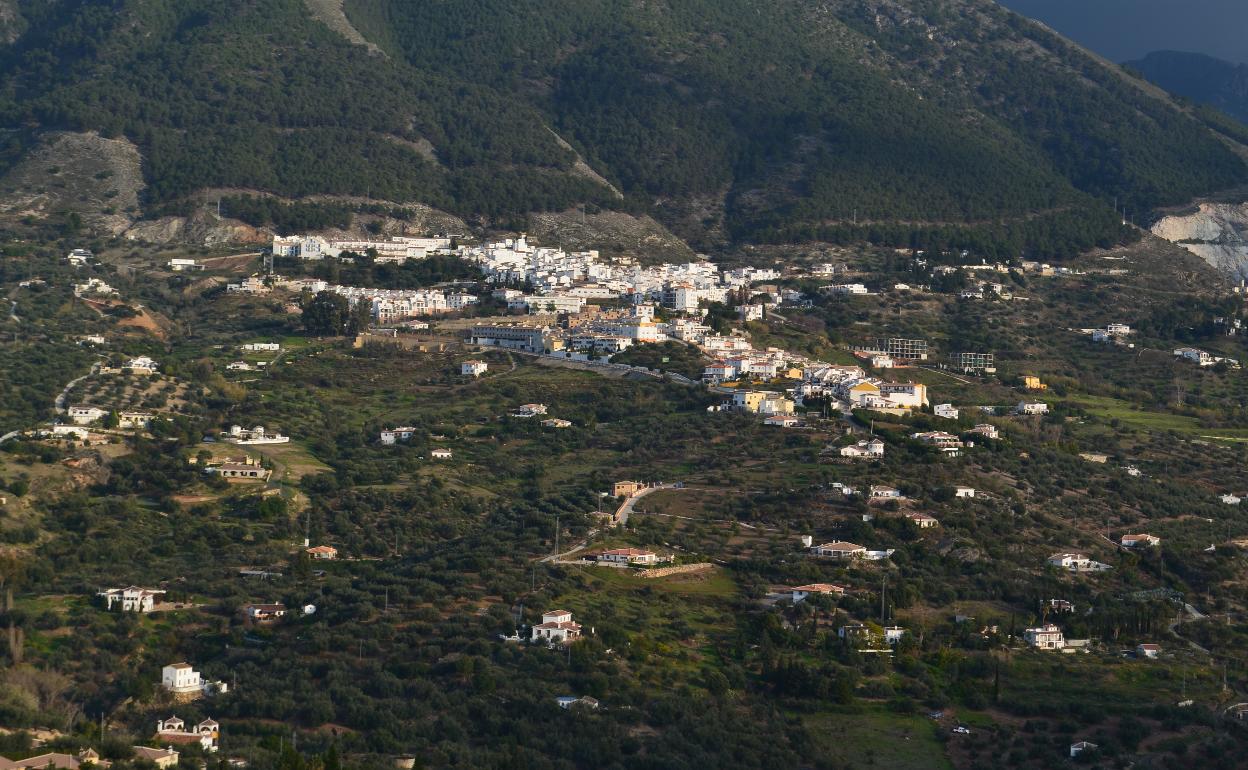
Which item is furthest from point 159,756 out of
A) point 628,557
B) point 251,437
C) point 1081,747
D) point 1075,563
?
point 251,437

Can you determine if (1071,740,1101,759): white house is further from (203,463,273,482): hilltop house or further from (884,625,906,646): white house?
(203,463,273,482): hilltop house

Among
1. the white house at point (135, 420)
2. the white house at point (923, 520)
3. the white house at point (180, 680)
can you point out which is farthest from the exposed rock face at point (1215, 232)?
the white house at point (180, 680)

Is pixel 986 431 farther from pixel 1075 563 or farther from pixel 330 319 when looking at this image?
pixel 330 319

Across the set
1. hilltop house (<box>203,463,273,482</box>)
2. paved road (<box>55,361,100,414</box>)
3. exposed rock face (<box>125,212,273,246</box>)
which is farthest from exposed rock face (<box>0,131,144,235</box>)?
hilltop house (<box>203,463,273,482</box>)

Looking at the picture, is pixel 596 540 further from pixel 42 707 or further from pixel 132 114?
pixel 132 114

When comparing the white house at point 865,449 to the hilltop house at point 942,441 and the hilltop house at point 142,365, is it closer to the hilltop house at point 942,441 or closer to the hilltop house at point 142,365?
the hilltop house at point 942,441

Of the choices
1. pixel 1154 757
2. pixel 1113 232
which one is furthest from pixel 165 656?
pixel 1113 232
